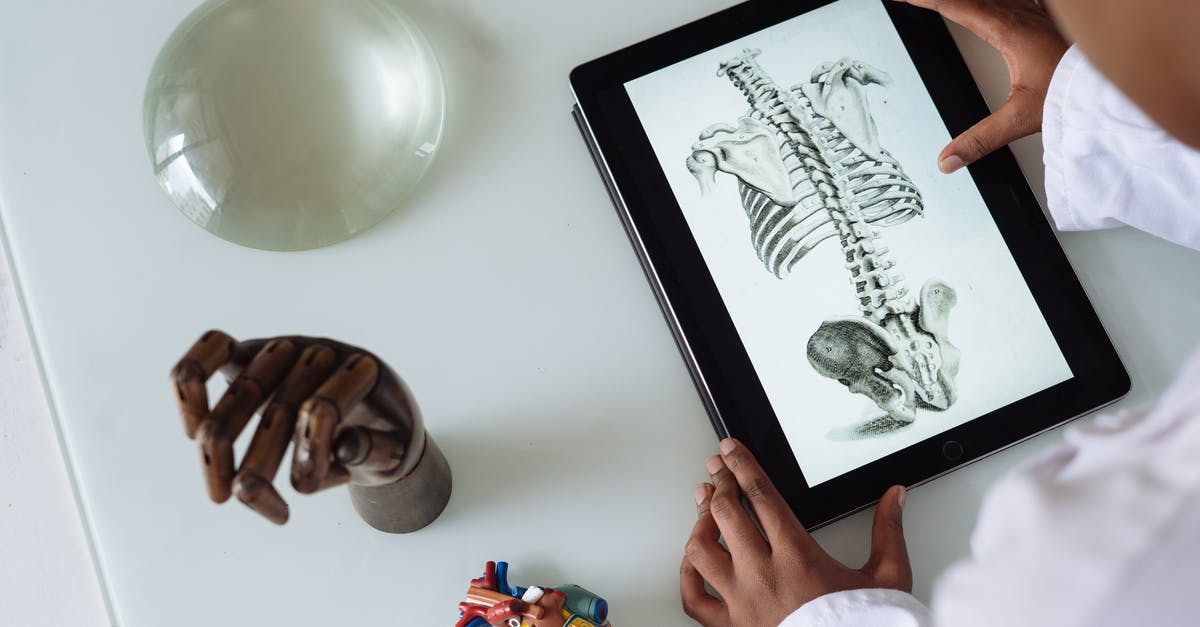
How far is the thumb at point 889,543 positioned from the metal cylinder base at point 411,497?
25 centimetres

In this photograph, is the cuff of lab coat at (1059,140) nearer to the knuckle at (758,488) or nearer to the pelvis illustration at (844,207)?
the pelvis illustration at (844,207)

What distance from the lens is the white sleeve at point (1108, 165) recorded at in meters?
0.51

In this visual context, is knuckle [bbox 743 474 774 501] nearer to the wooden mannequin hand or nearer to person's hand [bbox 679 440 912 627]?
person's hand [bbox 679 440 912 627]

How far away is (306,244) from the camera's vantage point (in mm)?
547

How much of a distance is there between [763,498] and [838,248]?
0.16 m

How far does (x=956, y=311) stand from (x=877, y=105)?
5.6 inches

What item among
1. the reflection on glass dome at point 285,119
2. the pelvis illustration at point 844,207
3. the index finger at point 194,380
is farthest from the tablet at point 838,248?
A: the index finger at point 194,380

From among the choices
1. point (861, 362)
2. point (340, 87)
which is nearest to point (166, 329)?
point (340, 87)

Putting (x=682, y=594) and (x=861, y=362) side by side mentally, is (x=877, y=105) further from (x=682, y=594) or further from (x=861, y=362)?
(x=682, y=594)

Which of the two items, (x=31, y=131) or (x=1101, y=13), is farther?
(x=31, y=131)

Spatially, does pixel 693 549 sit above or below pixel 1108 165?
below

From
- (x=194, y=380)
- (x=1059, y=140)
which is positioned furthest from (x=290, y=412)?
(x=1059, y=140)

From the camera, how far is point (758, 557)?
0.49 m

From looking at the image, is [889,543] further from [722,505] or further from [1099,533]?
[1099,533]
